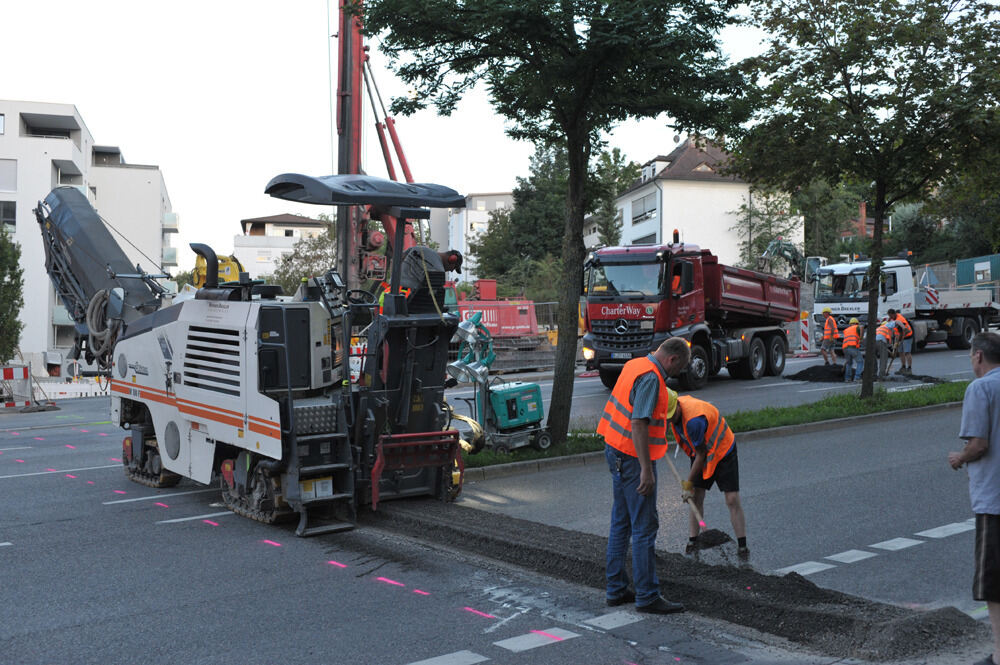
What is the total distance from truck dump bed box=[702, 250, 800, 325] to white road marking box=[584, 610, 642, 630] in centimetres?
1684

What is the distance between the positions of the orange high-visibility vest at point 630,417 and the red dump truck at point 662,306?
13.8 metres

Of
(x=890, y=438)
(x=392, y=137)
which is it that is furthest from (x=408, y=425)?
(x=392, y=137)

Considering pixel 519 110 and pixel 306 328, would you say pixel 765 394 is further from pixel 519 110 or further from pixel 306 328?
pixel 306 328

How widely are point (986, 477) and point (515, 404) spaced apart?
7370mm

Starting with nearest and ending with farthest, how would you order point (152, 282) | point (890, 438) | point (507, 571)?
point (507, 571) → point (152, 282) → point (890, 438)

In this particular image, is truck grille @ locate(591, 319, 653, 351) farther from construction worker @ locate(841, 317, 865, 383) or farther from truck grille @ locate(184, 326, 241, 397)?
truck grille @ locate(184, 326, 241, 397)

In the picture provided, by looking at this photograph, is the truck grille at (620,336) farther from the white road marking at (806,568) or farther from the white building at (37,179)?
the white building at (37,179)

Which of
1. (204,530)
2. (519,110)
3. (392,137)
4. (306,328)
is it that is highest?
(392,137)

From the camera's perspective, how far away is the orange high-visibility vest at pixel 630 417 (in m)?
5.88

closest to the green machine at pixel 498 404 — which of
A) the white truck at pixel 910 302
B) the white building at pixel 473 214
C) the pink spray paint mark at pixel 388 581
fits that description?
the pink spray paint mark at pixel 388 581

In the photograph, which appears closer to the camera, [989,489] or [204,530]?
[989,489]

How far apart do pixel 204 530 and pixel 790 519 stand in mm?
5375

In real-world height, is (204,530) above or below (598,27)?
below

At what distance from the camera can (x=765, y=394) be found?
2017cm
